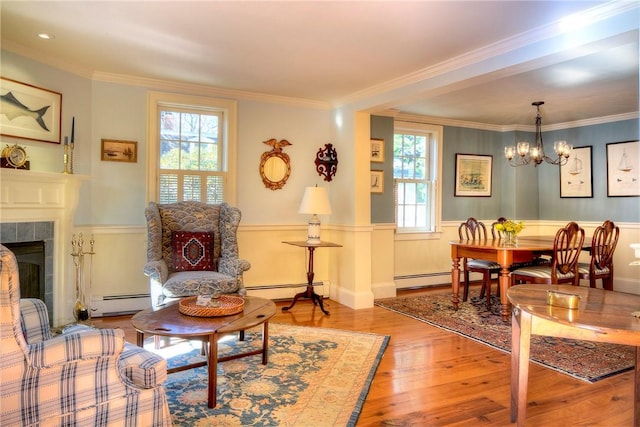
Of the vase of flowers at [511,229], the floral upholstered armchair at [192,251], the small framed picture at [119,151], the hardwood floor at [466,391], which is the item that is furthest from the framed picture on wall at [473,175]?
the small framed picture at [119,151]

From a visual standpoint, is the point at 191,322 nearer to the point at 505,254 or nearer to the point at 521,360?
the point at 521,360

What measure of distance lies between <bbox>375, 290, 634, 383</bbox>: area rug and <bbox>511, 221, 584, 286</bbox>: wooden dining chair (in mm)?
514

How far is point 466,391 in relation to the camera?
256cm

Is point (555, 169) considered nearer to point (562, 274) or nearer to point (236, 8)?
point (562, 274)

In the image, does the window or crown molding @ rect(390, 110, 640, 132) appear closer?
crown molding @ rect(390, 110, 640, 132)

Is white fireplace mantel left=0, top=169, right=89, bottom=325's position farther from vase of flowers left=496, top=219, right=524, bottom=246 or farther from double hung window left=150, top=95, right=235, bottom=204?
vase of flowers left=496, top=219, right=524, bottom=246

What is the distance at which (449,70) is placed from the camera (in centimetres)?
357

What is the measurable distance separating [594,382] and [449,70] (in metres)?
2.51

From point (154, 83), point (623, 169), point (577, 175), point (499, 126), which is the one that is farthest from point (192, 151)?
point (623, 169)

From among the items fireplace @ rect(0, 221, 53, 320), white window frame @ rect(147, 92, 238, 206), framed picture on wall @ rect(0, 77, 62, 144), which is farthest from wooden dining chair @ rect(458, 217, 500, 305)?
framed picture on wall @ rect(0, 77, 62, 144)

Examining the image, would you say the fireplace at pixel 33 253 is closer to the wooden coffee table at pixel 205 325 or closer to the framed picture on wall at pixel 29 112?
the framed picture on wall at pixel 29 112

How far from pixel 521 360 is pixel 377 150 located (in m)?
3.62

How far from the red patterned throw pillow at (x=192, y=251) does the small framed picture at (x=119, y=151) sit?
0.94 metres

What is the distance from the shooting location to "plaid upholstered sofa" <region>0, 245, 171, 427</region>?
1431mm
